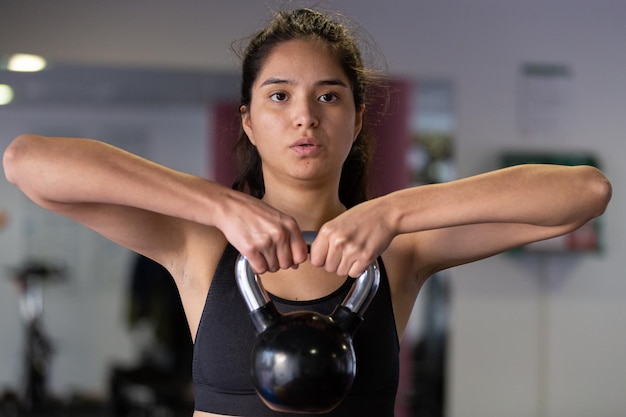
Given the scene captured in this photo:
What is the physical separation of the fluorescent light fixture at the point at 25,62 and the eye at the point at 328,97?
2.78m

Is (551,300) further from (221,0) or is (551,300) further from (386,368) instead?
(386,368)

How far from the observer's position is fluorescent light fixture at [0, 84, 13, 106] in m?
4.77

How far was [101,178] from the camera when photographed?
126cm

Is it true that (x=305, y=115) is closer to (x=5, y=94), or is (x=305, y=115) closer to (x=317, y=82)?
(x=317, y=82)

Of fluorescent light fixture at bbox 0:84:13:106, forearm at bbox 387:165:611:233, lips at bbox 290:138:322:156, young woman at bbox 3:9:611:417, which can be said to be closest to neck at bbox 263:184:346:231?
young woman at bbox 3:9:611:417

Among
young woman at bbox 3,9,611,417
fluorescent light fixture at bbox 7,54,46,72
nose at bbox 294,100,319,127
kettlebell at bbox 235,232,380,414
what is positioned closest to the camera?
kettlebell at bbox 235,232,380,414

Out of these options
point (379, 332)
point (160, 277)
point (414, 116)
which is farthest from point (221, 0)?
point (379, 332)

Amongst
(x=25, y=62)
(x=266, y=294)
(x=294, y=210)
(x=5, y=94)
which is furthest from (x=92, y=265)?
(x=266, y=294)

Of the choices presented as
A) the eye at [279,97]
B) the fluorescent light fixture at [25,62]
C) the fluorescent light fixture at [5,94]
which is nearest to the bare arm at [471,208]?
the eye at [279,97]

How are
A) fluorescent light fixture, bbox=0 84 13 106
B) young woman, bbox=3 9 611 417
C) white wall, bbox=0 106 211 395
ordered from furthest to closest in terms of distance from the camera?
white wall, bbox=0 106 211 395 → fluorescent light fixture, bbox=0 84 13 106 → young woman, bbox=3 9 611 417

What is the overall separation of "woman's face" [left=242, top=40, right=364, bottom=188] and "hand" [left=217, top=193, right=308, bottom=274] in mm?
198

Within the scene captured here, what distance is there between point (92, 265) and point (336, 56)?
16.3ft

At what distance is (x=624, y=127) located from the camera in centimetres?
433

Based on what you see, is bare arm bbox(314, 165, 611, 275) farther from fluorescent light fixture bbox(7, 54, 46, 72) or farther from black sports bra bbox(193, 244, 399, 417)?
fluorescent light fixture bbox(7, 54, 46, 72)
